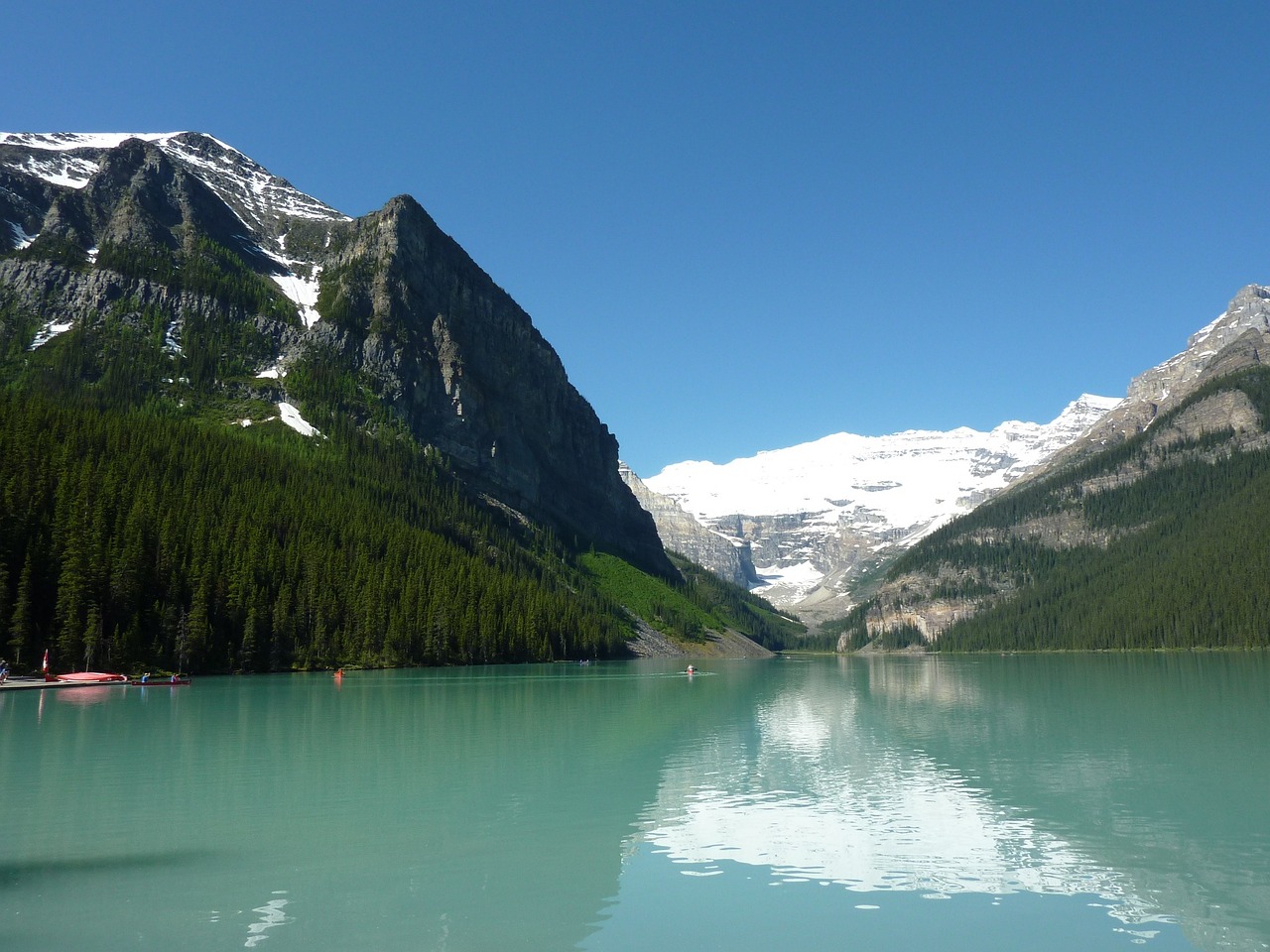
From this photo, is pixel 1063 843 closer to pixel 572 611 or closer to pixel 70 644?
pixel 70 644

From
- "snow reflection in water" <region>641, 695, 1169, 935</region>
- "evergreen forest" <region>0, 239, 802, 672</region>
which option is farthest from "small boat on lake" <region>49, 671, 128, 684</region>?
"snow reflection in water" <region>641, 695, 1169, 935</region>

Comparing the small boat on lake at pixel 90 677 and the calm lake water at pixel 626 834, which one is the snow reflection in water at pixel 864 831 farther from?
the small boat on lake at pixel 90 677

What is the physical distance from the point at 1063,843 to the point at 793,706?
49.0 meters

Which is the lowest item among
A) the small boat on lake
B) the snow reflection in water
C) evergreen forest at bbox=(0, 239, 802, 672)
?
the snow reflection in water

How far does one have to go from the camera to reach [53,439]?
113 metres

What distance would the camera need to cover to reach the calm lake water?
59.2ft

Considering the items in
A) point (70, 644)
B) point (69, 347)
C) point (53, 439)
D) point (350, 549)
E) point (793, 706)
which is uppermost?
point (69, 347)

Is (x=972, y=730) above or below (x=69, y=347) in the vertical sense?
below

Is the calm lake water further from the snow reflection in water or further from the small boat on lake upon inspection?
the small boat on lake

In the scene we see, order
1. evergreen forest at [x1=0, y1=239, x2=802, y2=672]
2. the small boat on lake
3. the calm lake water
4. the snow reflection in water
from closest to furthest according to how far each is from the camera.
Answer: the calm lake water, the snow reflection in water, the small boat on lake, evergreen forest at [x1=0, y1=239, x2=802, y2=672]

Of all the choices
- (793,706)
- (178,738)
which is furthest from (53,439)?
(793,706)

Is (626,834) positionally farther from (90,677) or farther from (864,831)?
(90,677)

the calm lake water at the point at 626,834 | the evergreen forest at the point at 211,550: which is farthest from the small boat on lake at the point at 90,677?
the calm lake water at the point at 626,834

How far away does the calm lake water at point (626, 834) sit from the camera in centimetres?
1805
